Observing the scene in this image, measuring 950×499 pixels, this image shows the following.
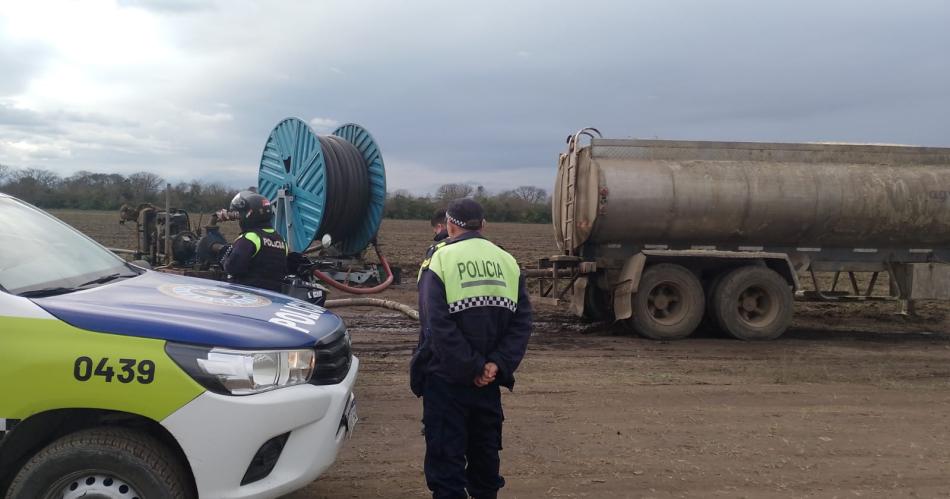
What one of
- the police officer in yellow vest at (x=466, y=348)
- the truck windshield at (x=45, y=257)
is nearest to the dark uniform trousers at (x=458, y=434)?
the police officer in yellow vest at (x=466, y=348)

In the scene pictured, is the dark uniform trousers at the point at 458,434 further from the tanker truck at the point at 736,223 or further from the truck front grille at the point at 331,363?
the tanker truck at the point at 736,223

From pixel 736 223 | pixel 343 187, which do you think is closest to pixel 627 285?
pixel 736 223

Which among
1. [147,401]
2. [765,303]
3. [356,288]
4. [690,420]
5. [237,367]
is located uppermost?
[237,367]

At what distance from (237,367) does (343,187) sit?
9.59 metres

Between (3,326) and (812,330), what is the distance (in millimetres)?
11170

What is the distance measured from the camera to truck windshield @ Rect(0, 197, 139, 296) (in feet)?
11.0

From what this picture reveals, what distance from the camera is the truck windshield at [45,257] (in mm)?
3350

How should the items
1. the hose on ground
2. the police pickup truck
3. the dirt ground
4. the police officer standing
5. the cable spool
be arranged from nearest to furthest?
the police pickup truck → the dirt ground → the police officer standing → the hose on ground → the cable spool

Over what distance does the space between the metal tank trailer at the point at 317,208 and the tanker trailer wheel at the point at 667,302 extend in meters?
4.84

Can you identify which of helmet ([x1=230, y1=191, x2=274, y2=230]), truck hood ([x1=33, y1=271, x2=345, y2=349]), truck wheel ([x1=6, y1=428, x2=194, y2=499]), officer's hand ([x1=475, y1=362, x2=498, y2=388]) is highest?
helmet ([x1=230, y1=191, x2=274, y2=230])

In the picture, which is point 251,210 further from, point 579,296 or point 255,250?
point 579,296

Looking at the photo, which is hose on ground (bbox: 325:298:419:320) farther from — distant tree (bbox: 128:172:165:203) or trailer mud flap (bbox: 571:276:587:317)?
distant tree (bbox: 128:172:165:203)

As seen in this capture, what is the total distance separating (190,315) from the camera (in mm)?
3254

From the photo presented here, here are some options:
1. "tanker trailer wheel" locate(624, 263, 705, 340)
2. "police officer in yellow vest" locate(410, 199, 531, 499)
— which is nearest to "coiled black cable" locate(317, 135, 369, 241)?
"tanker trailer wheel" locate(624, 263, 705, 340)
